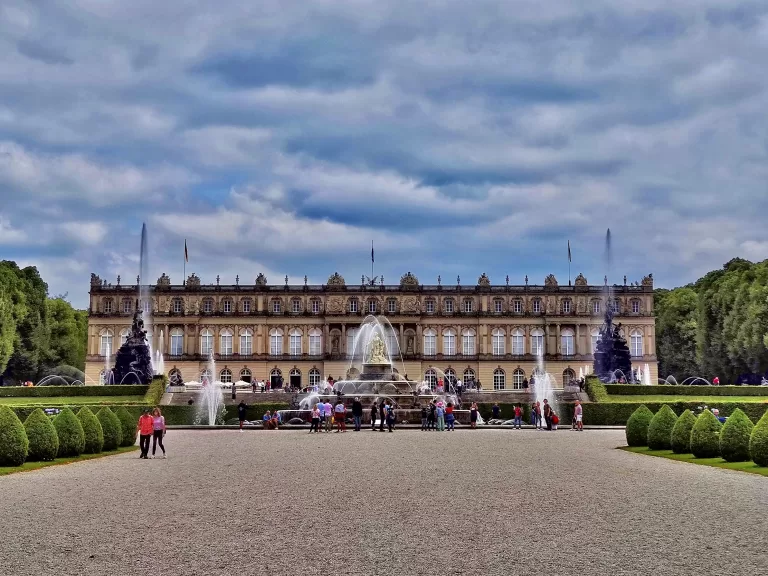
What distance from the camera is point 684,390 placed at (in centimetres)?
5525

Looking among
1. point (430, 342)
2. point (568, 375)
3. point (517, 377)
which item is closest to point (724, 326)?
point (568, 375)

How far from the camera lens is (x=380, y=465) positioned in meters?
22.3

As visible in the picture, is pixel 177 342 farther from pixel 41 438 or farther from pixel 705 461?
pixel 705 461

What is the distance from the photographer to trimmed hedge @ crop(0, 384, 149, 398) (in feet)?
179

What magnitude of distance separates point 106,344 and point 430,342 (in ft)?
103

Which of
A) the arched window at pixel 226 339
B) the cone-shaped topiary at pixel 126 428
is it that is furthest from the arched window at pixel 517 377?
the cone-shaped topiary at pixel 126 428

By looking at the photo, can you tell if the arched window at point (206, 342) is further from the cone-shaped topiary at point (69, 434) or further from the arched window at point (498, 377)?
the cone-shaped topiary at point (69, 434)

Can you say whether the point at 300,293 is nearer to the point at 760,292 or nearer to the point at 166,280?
the point at 166,280

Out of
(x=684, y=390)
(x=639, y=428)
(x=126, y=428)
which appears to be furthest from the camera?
(x=684, y=390)

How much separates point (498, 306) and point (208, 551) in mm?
84731

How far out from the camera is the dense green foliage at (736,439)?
22.1 meters

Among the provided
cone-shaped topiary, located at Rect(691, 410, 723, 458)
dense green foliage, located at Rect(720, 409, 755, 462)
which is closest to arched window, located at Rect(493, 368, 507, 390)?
cone-shaped topiary, located at Rect(691, 410, 723, 458)

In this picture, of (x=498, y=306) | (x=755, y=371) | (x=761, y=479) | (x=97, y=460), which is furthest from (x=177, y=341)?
(x=761, y=479)

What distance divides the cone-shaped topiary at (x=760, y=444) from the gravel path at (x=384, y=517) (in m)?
0.98
